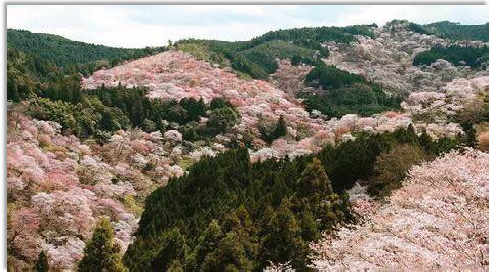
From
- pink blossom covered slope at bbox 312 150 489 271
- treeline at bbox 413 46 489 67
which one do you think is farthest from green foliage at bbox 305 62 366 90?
pink blossom covered slope at bbox 312 150 489 271

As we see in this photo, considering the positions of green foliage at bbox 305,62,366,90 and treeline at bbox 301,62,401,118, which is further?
green foliage at bbox 305,62,366,90

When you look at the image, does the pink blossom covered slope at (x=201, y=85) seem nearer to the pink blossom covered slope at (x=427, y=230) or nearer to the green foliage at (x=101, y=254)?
the pink blossom covered slope at (x=427, y=230)

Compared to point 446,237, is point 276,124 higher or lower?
lower

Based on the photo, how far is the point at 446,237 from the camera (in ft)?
106

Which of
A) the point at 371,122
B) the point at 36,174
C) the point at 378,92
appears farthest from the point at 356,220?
the point at 378,92

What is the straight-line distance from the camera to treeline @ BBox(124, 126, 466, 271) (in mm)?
32188

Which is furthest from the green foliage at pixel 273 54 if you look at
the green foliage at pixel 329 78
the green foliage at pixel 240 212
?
the green foliage at pixel 240 212

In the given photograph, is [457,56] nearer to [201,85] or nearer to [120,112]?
[201,85]

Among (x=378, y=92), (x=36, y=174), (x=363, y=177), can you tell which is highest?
(x=36, y=174)

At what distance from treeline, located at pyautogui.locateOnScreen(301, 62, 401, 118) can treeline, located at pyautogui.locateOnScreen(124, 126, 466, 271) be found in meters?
61.3

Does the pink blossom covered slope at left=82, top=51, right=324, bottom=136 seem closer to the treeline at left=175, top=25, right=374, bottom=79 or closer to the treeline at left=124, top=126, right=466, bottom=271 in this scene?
the treeline at left=175, top=25, right=374, bottom=79

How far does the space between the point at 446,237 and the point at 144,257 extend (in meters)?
17.4

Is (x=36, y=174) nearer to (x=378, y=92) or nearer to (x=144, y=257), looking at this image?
(x=144, y=257)

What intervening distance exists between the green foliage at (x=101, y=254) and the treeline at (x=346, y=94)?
8498 cm
